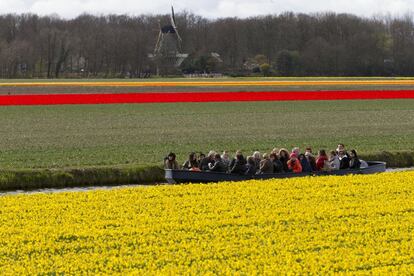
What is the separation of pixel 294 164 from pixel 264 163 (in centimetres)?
106

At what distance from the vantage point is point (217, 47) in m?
134

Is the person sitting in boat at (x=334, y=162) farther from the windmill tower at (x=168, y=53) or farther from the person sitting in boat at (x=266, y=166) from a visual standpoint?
the windmill tower at (x=168, y=53)

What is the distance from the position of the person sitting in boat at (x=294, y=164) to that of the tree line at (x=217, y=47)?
3343 inches

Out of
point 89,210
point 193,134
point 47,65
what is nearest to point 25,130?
point 193,134

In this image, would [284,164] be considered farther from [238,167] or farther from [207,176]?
[207,176]

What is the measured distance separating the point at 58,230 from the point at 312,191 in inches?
303

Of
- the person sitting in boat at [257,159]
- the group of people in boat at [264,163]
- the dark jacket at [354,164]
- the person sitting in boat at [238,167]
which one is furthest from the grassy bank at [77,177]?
the dark jacket at [354,164]

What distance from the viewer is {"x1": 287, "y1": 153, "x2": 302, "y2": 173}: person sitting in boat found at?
26.1m

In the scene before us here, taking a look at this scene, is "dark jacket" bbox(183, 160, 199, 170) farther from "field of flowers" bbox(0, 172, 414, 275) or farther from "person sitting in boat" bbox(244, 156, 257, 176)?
"field of flowers" bbox(0, 172, 414, 275)

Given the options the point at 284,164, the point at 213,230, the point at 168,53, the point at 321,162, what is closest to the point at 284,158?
the point at 284,164

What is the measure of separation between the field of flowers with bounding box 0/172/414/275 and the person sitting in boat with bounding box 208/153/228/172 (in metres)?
2.12

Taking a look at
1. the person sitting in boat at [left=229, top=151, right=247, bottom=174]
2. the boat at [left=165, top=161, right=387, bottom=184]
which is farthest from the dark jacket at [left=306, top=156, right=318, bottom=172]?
the person sitting in boat at [left=229, top=151, right=247, bottom=174]

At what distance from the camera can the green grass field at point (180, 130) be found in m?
32.1

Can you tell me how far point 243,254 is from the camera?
15.0m
